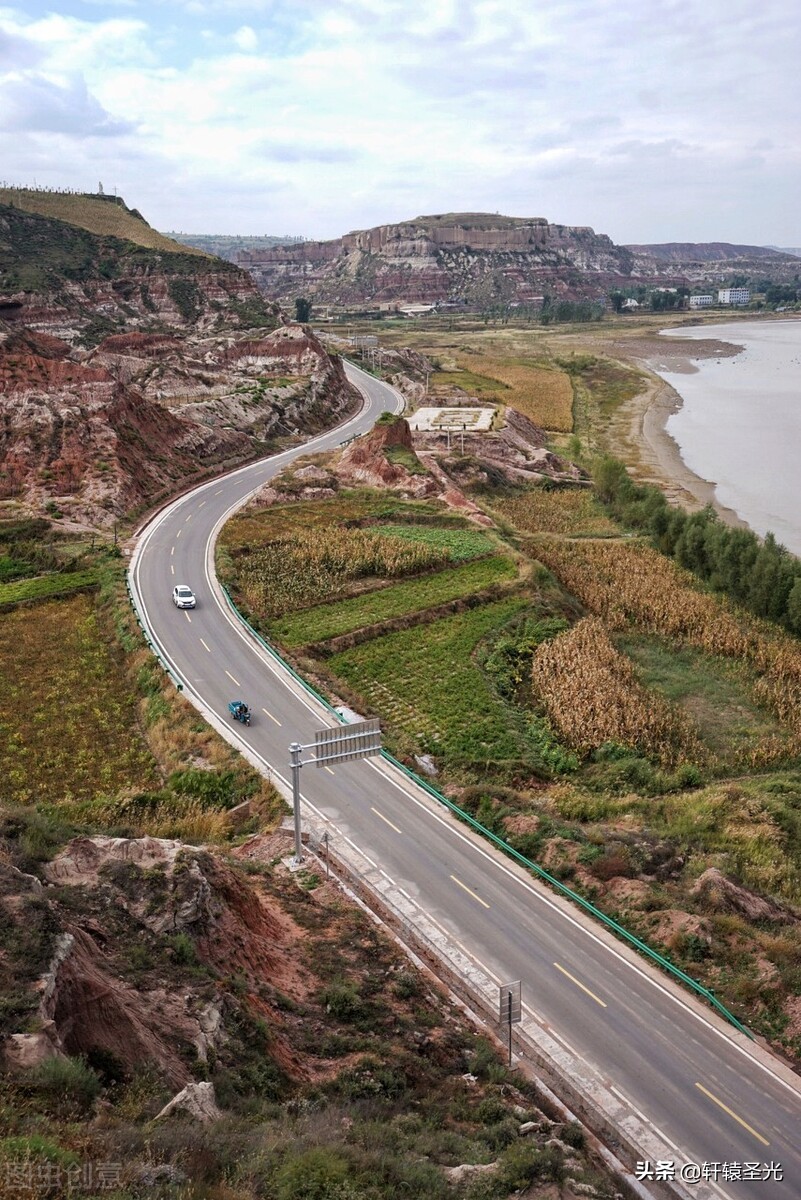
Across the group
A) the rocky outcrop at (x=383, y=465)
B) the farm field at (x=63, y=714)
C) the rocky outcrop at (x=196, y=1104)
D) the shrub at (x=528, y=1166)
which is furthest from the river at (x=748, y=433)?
the rocky outcrop at (x=196, y=1104)

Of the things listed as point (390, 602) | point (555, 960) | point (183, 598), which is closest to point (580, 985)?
point (555, 960)

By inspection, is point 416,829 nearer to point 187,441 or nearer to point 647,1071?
point 647,1071

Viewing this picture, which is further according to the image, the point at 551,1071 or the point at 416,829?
the point at 416,829

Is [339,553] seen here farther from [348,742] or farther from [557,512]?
[348,742]

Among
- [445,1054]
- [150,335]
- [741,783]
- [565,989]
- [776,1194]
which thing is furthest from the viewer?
[150,335]

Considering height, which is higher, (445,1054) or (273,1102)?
(273,1102)

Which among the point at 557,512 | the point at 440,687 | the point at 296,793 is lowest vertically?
the point at 440,687

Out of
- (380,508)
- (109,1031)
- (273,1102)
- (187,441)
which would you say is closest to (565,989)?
(273,1102)
